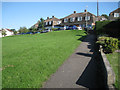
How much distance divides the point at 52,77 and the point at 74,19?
1851 inches

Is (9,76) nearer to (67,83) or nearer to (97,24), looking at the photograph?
(67,83)

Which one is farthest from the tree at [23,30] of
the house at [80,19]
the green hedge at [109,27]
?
the green hedge at [109,27]

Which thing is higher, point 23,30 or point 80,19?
point 80,19

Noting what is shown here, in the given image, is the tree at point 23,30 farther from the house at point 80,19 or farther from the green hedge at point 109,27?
the green hedge at point 109,27

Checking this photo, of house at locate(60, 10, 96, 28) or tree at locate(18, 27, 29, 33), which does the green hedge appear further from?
tree at locate(18, 27, 29, 33)

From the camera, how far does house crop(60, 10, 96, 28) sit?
43.9 m

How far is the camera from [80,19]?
4697 centimetres

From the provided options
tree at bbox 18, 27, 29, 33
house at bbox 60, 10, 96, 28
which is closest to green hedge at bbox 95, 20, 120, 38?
house at bbox 60, 10, 96, 28

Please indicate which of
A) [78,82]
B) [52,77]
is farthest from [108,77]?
[52,77]

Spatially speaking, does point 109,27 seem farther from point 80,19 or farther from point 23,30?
point 23,30

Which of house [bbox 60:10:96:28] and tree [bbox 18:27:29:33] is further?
tree [bbox 18:27:29:33]

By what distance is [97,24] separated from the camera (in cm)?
1911

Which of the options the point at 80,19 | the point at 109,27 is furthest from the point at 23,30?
the point at 109,27

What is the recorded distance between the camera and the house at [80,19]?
4388 centimetres
